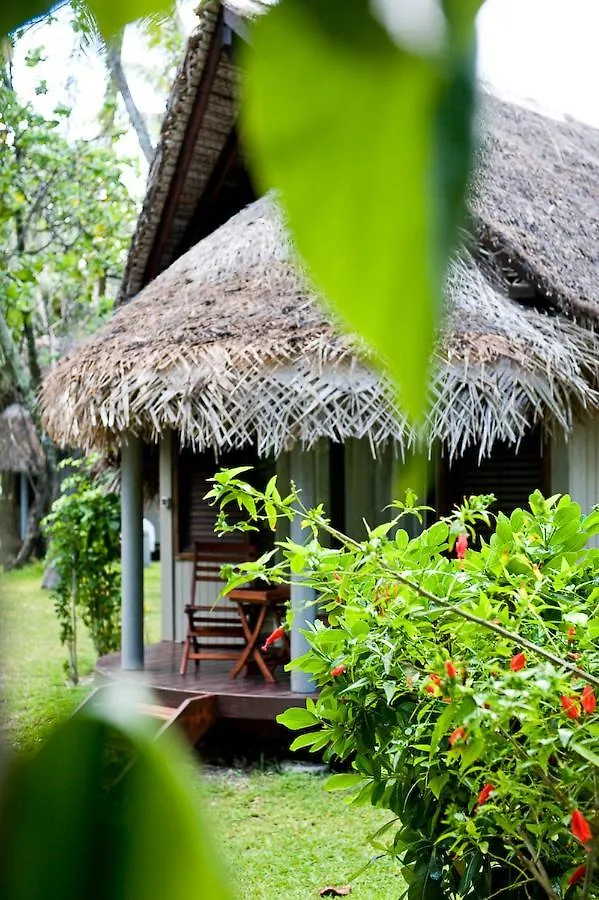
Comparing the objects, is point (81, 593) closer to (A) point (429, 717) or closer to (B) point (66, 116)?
(A) point (429, 717)

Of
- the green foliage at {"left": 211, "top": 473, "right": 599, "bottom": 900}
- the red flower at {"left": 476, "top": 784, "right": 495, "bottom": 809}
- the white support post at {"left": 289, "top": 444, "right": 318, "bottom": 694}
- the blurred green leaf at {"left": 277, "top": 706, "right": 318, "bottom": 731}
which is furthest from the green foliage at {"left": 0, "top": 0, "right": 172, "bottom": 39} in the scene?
the white support post at {"left": 289, "top": 444, "right": 318, "bottom": 694}

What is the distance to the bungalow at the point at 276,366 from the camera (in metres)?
5.75

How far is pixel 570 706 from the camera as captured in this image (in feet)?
5.44

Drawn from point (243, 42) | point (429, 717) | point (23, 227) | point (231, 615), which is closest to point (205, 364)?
point (231, 615)

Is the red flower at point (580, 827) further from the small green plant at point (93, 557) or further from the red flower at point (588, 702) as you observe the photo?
the small green plant at point (93, 557)

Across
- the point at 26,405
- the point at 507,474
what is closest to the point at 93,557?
the point at 507,474

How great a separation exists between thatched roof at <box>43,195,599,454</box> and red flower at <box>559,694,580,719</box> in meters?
3.68

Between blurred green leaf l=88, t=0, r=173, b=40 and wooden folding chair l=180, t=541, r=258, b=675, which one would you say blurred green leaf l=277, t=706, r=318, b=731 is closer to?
blurred green leaf l=88, t=0, r=173, b=40

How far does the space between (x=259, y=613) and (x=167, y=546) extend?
2.04 m

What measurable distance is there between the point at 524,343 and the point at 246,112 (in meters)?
5.84

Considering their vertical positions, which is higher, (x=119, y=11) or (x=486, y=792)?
(x=119, y=11)

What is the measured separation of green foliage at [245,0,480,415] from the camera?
20 cm

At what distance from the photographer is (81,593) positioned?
A: 339 inches

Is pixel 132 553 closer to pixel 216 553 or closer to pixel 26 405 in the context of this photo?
pixel 216 553
